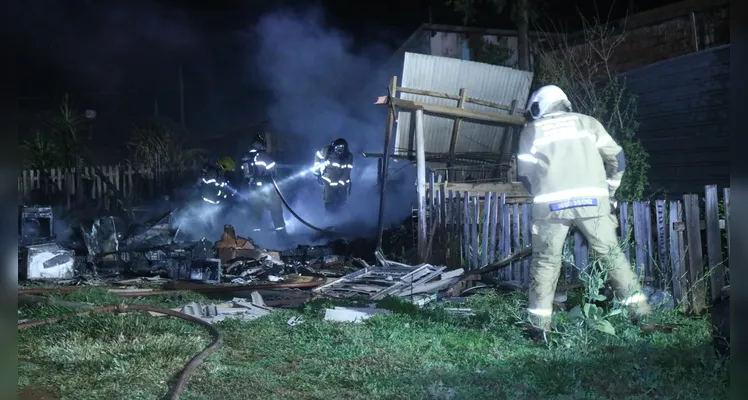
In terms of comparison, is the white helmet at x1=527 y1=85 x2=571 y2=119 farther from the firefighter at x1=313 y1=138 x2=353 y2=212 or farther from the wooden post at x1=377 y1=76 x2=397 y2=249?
→ the firefighter at x1=313 y1=138 x2=353 y2=212

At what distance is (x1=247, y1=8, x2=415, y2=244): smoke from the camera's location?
16.6 meters

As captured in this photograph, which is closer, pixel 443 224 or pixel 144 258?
pixel 443 224

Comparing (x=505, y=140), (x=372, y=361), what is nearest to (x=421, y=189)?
(x=505, y=140)

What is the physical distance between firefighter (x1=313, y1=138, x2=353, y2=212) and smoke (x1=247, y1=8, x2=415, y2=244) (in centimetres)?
359

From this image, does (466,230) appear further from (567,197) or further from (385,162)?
(567,197)

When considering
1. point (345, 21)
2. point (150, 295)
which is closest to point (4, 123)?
point (150, 295)

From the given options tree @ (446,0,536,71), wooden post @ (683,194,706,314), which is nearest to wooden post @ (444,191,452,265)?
wooden post @ (683,194,706,314)

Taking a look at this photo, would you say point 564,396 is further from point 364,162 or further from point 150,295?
point 364,162

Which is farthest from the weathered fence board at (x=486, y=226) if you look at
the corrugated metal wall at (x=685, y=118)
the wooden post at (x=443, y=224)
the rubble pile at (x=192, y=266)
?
the corrugated metal wall at (x=685, y=118)

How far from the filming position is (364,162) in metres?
16.0

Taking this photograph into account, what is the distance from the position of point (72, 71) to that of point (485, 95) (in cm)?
1512

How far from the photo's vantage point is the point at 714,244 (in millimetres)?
5371

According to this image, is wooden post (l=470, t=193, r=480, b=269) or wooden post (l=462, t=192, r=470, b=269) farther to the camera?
wooden post (l=462, t=192, r=470, b=269)

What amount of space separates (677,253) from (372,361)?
3.18 metres
